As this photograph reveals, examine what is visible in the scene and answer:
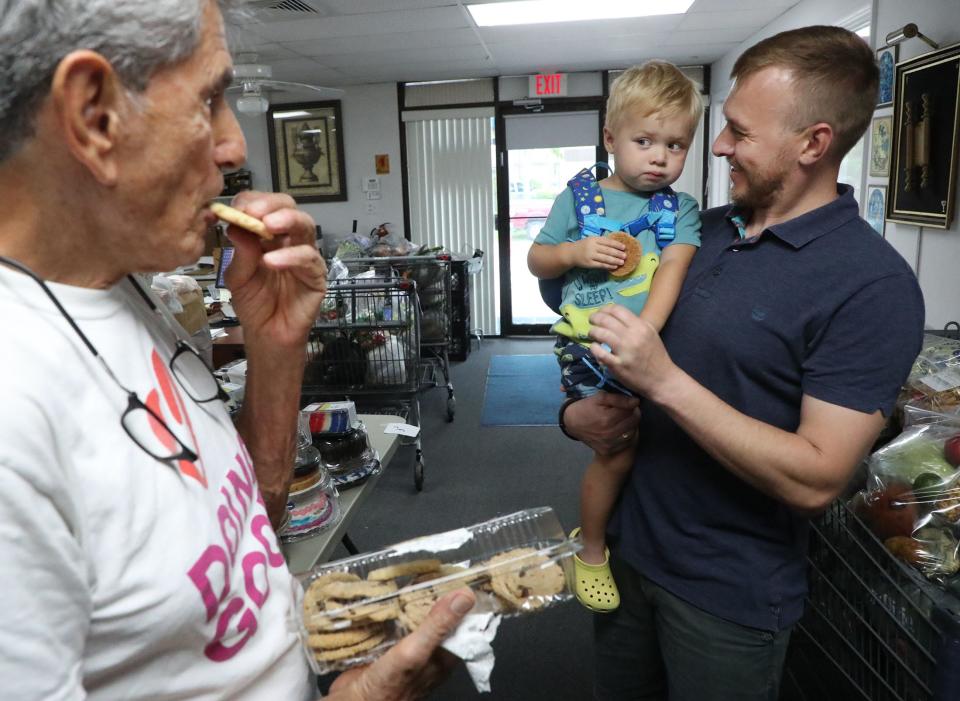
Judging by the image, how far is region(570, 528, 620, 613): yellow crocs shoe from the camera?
145 centimetres

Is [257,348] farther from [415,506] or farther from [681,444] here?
[415,506]

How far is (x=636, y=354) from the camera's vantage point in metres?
1.08

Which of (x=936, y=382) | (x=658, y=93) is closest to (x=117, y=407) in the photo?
(x=658, y=93)

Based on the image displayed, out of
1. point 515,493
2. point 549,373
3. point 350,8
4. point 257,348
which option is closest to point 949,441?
point 257,348

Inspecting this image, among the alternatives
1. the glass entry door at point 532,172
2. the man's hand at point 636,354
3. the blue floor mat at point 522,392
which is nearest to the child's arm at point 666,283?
the man's hand at point 636,354

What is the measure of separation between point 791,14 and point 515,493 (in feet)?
11.6

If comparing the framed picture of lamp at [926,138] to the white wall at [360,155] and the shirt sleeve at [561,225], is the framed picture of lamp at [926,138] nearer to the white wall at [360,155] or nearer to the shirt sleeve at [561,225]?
the shirt sleeve at [561,225]

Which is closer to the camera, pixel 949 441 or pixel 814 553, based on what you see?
pixel 949 441

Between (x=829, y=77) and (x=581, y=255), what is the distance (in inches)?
23.0

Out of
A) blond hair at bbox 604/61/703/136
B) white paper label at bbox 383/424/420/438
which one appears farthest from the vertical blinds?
blond hair at bbox 604/61/703/136

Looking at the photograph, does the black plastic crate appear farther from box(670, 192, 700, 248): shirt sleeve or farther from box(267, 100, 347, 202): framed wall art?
box(267, 100, 347, 202): framed wall art

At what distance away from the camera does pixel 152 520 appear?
25.0 inches

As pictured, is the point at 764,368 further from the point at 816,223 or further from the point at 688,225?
the point at 688,225

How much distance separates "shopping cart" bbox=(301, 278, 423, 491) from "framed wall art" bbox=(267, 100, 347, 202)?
387cm
